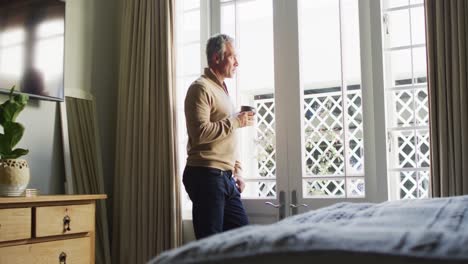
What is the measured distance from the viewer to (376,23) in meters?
2.80

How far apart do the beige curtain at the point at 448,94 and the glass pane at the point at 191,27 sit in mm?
1418

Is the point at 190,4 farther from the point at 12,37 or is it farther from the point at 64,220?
the point at 64,220

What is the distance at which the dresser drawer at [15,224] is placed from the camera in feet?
7.36

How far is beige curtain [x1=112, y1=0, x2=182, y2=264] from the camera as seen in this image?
3.14 meters

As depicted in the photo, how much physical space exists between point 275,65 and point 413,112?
2.63 ft

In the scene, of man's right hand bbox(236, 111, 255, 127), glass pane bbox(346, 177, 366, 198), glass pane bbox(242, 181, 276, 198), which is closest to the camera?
man's right hand bbox(236, 111, 255, 127)

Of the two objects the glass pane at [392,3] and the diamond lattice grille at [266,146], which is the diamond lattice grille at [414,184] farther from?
the glass pane at [392,3]

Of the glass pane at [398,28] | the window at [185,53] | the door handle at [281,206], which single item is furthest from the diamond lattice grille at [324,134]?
the window at [185,53]

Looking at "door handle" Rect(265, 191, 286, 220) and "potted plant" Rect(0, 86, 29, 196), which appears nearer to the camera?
"potted plant" Rect(0, 86, 29, 196)

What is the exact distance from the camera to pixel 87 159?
325 cm

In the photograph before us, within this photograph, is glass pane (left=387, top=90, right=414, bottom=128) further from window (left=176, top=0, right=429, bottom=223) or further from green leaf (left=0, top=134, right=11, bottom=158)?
green leaf (left=0, top=134, right=11, bottom=158)

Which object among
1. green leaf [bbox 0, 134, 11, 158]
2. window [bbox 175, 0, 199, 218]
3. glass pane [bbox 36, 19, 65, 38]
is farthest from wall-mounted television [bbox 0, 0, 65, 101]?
window [bbox 175, 0, 199, 218]

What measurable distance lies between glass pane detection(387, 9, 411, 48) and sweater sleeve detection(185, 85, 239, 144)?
99 centimetres

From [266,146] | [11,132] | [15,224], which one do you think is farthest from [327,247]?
[266,146]
